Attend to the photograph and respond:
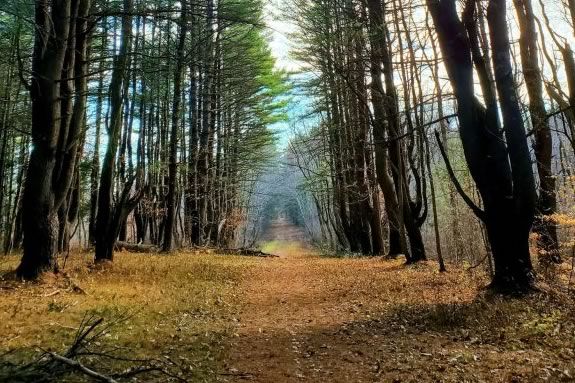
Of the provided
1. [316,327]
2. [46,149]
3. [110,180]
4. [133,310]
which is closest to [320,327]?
[316,327]

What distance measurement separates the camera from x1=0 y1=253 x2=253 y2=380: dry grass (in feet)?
16.4

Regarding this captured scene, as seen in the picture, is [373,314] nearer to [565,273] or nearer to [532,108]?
[565,273]

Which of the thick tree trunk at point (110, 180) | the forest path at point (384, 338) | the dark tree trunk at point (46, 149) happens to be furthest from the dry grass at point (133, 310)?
the thick tree trunk at point (110, 180)

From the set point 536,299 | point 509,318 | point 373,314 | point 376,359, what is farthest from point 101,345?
point 536,299

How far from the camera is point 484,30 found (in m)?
10.9

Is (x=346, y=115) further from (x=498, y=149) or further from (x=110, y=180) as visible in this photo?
(x=498, y=149)

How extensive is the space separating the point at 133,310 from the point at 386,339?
3.50m

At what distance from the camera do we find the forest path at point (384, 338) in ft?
14.5

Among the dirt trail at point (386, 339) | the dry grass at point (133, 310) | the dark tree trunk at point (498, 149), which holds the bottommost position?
the dirt trail at point (386, 339)

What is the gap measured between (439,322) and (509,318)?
83cm

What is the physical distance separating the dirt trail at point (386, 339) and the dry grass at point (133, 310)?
39 cm

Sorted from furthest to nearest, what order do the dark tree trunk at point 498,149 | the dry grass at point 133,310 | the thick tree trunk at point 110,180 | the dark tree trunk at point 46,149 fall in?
the thick tree trunk at point 110,180
the dark tree trunk at point 46,149
the dark tree trunk at point 498,149
the dry grass at point 133,310

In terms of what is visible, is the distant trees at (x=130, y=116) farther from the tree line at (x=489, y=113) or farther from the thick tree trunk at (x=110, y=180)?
the tree line at (x=489, y=113)

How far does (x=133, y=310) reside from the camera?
6578 millimetres
